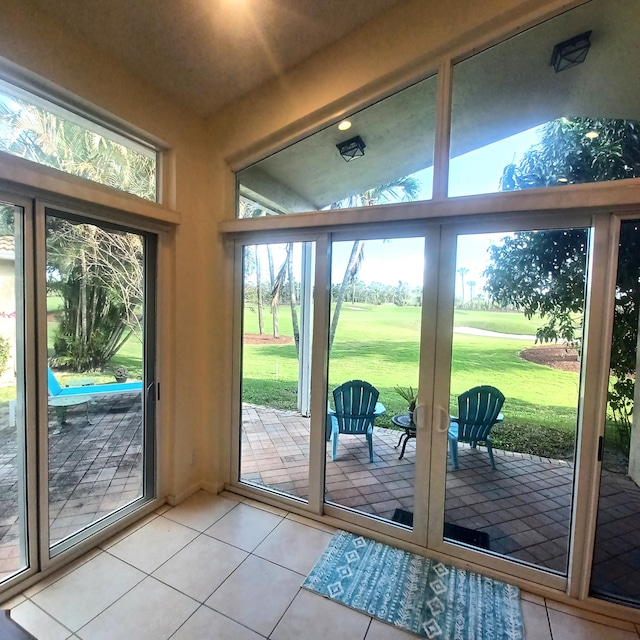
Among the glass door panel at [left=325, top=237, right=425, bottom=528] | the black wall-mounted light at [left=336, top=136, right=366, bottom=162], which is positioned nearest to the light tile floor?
the glass door panel at [left=325, top=237, right=425, bottom=528]

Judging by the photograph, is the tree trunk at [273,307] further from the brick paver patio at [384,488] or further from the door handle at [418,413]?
the door handle at [418,413]

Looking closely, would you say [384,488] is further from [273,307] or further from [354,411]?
[273,307]

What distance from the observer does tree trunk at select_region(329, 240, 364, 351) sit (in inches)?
98.4

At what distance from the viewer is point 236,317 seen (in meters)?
2.99

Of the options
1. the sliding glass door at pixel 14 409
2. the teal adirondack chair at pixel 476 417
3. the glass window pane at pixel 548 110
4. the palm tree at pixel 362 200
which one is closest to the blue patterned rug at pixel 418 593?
the teal adirondack chair at pixel 476 417

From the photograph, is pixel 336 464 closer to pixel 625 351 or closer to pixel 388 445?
pixel 388 445

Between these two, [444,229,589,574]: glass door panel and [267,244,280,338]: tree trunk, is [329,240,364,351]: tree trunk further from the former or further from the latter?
[444,229,589,574]: glass door panel

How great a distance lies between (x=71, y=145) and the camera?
2.11 m

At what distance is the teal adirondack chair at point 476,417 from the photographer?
2227 millimetres

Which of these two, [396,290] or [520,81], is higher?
[520,81]

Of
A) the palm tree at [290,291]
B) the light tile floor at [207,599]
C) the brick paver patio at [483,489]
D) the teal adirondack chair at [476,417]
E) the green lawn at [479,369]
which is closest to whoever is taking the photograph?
the light tile floor at [207,599]

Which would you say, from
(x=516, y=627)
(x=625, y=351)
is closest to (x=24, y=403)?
(x=516, y=627)

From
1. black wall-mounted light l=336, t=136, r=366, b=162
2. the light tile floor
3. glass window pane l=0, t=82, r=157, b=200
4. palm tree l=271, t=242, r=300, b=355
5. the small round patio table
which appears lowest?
the light tile floor

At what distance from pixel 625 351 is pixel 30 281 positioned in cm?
336
